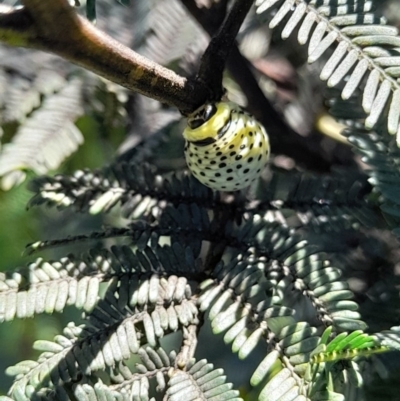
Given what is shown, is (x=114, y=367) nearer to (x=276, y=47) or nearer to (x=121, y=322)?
(x=121, y=322)

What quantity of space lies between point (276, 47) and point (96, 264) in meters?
0.39

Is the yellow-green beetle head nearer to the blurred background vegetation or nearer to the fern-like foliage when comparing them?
the fern-like foliage

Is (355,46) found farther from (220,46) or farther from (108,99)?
(108,99)

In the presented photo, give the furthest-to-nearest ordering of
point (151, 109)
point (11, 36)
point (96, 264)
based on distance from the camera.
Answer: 1. point (151, 109)
2. point (96, 264)
3. point (11, 36)

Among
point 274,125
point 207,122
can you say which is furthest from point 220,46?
point 274,125

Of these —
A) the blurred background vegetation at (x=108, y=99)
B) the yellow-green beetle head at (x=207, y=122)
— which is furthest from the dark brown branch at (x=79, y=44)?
the blurred background vegetation at (x=108, y=99)

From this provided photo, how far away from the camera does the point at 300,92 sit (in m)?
0.69

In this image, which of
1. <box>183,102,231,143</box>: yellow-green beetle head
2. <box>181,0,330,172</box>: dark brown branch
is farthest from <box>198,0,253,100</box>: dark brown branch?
<box>181,0,330,172</box>: dark brown branch

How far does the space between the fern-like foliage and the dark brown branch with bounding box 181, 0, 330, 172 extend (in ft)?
0.58

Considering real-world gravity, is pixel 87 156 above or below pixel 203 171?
below

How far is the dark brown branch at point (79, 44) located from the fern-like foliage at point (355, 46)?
8 cm

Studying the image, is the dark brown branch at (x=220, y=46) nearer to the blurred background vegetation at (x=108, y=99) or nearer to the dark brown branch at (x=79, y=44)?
the dark brown branch at (x=79, y=44)

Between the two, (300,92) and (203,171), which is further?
(300,92)

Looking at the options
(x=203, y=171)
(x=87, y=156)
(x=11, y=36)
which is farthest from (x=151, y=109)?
(x=11, y=36)
